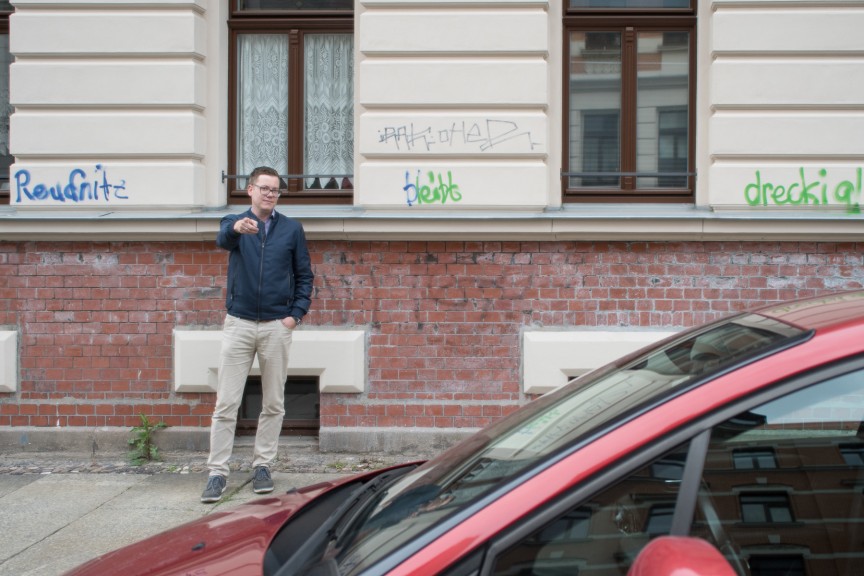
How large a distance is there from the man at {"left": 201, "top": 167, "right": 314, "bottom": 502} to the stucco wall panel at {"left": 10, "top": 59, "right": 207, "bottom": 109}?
1.48 meters

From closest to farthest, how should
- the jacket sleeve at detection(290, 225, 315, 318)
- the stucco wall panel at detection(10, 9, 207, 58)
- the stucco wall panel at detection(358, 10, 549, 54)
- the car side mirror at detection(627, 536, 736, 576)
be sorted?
1. the car side mirror at detection(627, 536, 736, 576)
2. the jacket sleeve at detection(290, 225, 315, 318)
3. the stucco wall panel at detection(358, 10, 549, 54)
4. the stucco wall panel at detection(10, 9, 207, 58)

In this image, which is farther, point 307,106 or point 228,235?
point 307,106

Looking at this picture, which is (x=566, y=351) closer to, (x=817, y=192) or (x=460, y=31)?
(x=817, y=192)

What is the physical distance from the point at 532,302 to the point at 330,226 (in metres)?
1.63

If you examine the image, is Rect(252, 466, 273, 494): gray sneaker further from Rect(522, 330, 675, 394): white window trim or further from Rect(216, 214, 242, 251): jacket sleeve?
Rect(522, 330, 675, 394): white window trim

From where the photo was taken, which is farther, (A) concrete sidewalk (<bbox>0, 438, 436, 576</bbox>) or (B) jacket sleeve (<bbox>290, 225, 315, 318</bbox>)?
(B) jacket sleeve (<bbox>290, 225, 315, 318</bbox>)

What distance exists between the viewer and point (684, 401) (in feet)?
5.89

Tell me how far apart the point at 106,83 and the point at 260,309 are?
2.40 meters

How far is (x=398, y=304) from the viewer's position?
22.3ft

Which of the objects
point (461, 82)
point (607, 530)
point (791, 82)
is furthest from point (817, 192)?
point (607, 530)

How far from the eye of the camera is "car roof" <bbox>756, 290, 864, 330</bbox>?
1.92 m

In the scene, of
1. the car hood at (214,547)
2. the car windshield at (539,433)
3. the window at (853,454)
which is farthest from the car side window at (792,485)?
the car hood at (214,547)

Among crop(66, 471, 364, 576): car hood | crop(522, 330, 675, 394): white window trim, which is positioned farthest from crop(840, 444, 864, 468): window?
crop(522, 330, 675, 394): white window trim

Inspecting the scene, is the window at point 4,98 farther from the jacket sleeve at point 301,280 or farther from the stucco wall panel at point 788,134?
the stucco wall panel at point 788,134
